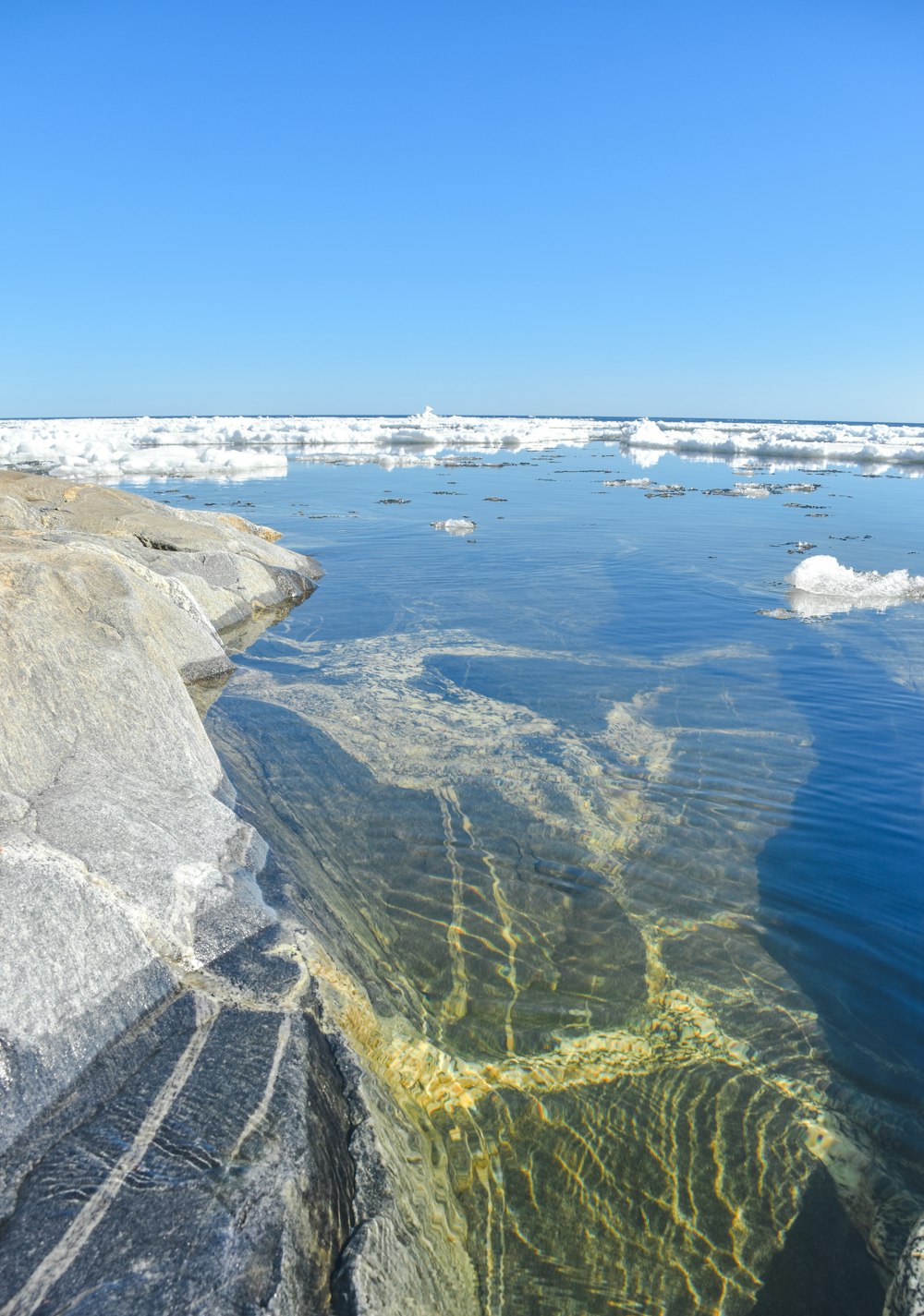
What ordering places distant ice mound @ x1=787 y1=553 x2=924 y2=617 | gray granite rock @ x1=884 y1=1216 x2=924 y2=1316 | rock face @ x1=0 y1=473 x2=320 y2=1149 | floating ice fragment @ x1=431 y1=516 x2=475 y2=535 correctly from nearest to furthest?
gray granite rock @ x1=884 y1=1216 x2=924 y2=1316 → rock face @ x1=0 y1=473 x2=320 y2=1149 → distant ice mound @ x1=787 y1=553 x2=924 y2=617 → floating ice fragment @ x1=431 y1=516 x2=475 y2=535

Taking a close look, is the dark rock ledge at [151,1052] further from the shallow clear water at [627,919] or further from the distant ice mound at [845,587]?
the distant ice mound at [845,587]

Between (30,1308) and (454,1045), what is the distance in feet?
6.18

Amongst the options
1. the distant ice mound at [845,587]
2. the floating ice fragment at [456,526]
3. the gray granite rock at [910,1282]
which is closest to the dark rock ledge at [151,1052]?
the gray granite rock at [910,1282]

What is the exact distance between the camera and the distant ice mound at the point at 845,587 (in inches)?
460

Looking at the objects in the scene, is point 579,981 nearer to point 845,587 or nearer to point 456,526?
point 845,587

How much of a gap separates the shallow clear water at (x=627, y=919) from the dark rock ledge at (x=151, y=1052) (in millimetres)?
400

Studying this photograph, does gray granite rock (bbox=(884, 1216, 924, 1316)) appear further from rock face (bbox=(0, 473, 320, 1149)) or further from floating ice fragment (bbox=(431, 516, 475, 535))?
floating ice fragment (bbox=(431, 516, 475, 535))

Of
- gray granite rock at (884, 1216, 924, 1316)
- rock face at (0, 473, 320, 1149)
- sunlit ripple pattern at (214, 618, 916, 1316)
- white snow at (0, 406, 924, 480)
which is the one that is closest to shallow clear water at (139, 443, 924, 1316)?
sunlit ripple pattern at (214, 618, 916, 1316)

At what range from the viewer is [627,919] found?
4273mm

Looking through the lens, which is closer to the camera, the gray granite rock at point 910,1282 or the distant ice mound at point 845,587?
the gray granite rock at point 910,1282

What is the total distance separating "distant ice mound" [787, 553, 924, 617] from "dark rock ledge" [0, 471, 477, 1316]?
9979 mm

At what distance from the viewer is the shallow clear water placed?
273 centimetres

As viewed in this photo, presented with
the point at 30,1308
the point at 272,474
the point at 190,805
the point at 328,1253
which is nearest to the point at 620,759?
the point at 190,805

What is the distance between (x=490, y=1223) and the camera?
106 inches
